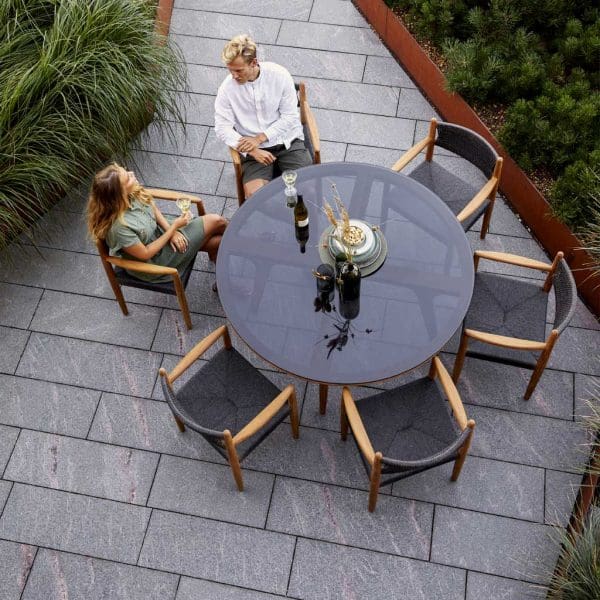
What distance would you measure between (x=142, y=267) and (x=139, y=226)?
0.22 metres

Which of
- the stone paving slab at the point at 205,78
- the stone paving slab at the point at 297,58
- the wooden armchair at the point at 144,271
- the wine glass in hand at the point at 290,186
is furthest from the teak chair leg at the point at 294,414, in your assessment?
the stone paving slab at the point at 205,78

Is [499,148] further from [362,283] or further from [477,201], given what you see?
[362,283]

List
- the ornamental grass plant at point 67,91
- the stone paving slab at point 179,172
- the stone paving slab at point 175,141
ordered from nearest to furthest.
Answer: the ornamental grass plant at point 67,91 < the stone paving slab at point 179,172 < the stone paving slab at point 175,141

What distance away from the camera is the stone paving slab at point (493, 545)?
358 centimetres

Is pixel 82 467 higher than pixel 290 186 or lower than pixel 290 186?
lower

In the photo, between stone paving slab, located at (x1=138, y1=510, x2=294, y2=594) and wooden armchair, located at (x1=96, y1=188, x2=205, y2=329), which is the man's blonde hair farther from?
stone paving slab, located at (x1=138, y1=510, x2=294, y2=594)

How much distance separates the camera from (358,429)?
3.40 meters

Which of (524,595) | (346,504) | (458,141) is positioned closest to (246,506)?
(346,504)

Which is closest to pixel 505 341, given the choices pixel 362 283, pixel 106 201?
pixel 362 283

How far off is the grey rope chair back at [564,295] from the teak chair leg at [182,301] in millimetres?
1933

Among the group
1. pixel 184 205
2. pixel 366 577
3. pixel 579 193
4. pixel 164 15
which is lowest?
pixel 366 577

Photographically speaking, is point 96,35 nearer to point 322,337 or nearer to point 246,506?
point 322,337

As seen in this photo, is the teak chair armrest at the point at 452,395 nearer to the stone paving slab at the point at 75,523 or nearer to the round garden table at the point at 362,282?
the round garden table at the point at 362,282

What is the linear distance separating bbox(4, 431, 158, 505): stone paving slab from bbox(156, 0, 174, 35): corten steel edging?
2.93 meters
